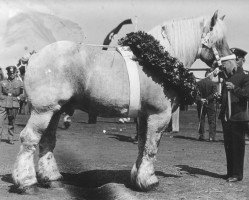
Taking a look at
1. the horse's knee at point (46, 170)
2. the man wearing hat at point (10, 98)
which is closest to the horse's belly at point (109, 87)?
the horse's knee at point (46, 170)

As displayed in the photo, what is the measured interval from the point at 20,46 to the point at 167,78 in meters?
54.3

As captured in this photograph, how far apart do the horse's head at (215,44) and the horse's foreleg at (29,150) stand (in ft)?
8.88

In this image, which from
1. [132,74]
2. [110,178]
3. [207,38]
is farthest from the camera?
[110,178]

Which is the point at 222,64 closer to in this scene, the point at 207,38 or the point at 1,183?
the point at 207,38

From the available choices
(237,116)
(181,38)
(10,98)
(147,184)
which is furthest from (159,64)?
(10,98)

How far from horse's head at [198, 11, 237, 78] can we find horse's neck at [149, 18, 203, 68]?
112mm

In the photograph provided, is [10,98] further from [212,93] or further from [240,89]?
[240,89]

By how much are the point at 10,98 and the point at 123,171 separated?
7642 mm

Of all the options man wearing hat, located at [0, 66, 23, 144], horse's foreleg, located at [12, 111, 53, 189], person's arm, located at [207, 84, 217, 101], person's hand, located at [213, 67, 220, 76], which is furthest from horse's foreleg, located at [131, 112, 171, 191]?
person's arm, located at [207, 84, 217, 101]

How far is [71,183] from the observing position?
878 cm

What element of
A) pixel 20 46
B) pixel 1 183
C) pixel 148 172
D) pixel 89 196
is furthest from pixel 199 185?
pixel 20 46

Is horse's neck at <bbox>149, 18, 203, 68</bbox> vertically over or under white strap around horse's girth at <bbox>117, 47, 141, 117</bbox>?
over

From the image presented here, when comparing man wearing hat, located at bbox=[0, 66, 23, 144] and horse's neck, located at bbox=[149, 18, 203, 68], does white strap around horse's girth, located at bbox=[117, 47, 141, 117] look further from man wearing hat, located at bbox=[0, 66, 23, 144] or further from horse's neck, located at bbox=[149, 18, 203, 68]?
man wearing hat, located at bbox=[0, 66, 23, 144]

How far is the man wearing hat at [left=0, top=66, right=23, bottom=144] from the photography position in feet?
→ 54.7
